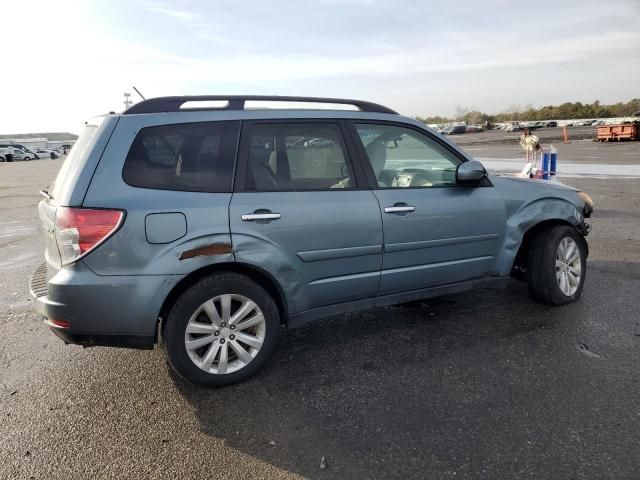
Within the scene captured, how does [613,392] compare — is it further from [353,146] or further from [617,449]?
[353,146]

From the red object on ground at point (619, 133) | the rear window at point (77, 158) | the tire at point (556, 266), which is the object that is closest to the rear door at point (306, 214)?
the rear window at point (77, 158)

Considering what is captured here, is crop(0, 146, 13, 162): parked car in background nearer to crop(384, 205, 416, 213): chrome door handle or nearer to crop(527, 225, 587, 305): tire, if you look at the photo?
crop(384, 205, 416, 213): chrome door handle

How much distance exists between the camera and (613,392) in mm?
3104

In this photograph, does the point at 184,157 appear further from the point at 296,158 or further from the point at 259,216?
the point at 296,158

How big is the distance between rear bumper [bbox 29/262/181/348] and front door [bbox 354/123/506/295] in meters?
1.69

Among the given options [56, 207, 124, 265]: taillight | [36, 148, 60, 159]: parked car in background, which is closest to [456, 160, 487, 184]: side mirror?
[56, 207, 124, 265]: taillight

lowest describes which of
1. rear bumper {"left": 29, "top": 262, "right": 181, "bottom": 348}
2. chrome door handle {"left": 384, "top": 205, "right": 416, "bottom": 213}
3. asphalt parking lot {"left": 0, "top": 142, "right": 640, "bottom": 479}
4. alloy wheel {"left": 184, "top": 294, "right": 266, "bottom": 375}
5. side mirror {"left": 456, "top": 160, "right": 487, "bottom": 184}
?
asphalt parking lot {"left": 0, "top": 142, "right": 640, "bottom": 479}

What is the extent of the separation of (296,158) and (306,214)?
17.6 inches

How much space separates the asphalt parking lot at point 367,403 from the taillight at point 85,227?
0.42 meters

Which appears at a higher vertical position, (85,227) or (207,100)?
(207,100)

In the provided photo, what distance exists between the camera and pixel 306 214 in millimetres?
3430

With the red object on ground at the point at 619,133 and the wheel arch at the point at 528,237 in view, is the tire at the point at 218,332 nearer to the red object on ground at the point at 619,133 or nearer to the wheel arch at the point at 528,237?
the wheel arch at the point at 528,237

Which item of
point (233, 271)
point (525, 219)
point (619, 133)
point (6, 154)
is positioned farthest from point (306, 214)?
point (6, 154)

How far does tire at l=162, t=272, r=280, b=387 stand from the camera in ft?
10.3
